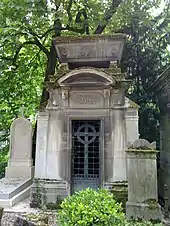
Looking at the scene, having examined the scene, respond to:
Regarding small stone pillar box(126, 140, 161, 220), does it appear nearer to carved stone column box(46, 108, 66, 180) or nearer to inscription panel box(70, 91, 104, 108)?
inscription panel box(70, 91, 104, 108)

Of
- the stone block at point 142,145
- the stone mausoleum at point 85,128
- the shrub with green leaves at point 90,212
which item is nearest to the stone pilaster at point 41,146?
the stone mausoleum at point 85,128

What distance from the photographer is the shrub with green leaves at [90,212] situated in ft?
12.0

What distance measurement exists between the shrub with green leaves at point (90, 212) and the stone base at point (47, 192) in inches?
116

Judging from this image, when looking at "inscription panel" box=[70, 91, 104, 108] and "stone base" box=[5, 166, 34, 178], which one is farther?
"stone base" box=[5, 166, 34, 178]

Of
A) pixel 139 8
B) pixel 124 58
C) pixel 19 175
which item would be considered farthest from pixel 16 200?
pixel 139 8

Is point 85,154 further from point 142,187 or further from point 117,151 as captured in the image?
point 142,187

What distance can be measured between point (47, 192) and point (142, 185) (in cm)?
257

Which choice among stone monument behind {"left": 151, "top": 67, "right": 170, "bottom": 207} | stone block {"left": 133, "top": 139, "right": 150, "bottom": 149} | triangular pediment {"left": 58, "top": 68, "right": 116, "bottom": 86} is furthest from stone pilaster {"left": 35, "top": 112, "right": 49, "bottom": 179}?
stone monument behind {"left": 151, "top": 67, "right": 170, "bottom": 207}

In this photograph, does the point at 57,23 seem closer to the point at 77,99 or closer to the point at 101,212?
the point at 77,99

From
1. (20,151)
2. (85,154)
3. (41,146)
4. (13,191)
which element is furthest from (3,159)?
(85,154)

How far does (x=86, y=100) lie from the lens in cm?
716

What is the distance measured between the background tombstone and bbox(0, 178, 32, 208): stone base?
35cm

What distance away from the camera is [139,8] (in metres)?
9.95

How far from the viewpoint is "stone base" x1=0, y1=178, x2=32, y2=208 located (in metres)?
6.61
